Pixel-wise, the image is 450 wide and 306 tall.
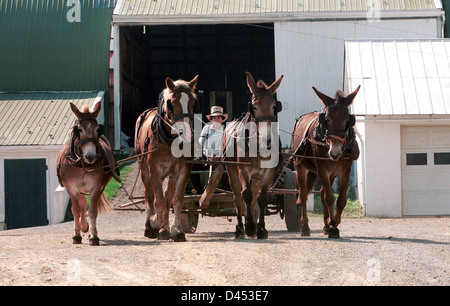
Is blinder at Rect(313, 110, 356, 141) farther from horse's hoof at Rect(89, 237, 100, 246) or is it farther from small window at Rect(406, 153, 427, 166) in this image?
small window at Rect(406, 153, 427, 166)

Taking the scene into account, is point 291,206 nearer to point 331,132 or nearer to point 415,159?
point 331,132

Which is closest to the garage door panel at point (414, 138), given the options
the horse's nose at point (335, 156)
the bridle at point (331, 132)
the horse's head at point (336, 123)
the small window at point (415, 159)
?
the small window at point (415, 159)

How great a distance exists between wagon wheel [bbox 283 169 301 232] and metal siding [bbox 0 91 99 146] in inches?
545

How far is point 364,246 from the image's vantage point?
1149cm

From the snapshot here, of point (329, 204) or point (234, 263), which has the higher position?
point (329, 204)

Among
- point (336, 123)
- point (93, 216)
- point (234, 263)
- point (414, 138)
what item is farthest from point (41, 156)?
point (234, 263)

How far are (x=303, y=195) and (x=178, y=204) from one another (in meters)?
2.53

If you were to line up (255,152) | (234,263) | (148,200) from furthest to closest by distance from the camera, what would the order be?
(148,200)
(255,152)
(234,263)

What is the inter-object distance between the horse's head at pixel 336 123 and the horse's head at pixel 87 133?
3.82 metres

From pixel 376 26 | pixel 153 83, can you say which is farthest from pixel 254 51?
pixel 376 26

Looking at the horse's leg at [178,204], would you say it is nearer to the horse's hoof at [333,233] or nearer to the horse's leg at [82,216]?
the horse's leg at [82,216]

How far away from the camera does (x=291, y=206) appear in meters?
15.6

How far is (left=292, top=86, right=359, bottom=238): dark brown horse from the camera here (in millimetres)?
12898

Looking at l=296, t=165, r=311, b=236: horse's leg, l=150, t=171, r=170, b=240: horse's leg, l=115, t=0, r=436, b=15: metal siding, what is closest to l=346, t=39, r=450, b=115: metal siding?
l=115, t=0, r=436, b=15: metal siding
